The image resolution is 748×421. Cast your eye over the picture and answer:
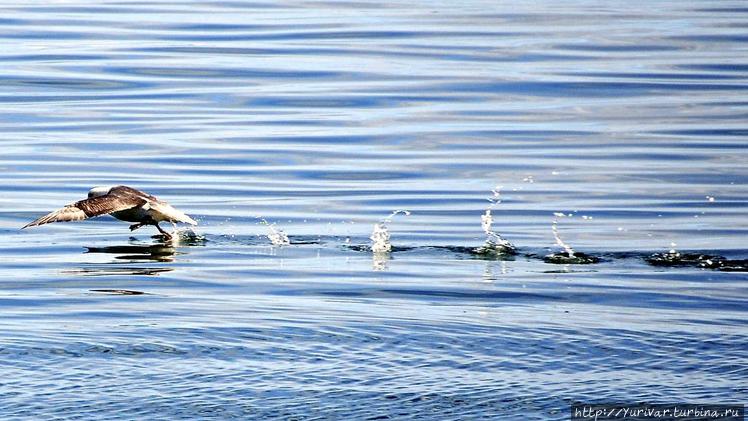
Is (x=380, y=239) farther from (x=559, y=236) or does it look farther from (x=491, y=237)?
(x=559, y=236)

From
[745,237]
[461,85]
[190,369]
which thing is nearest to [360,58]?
[461,85]

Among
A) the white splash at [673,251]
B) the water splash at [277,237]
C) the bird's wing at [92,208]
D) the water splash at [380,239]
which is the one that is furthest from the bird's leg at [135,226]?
the white splash at [673,251]

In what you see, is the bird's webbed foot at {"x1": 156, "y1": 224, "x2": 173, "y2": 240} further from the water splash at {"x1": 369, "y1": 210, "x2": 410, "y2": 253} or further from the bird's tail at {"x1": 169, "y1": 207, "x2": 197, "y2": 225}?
the water splash at {"x1": 369, "y1": 210, "x2": 410, "y2": 253}

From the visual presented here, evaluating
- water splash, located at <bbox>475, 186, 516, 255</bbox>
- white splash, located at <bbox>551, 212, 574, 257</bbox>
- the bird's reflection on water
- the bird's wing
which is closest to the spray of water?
water splash, located at <bbox>475, 186, 516, 255</bbox>

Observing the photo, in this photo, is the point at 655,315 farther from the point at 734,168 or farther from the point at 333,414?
the point at 734,168

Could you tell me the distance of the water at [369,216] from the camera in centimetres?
973

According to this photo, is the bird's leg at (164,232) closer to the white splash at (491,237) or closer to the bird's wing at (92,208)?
the bird's wing at (92,208)

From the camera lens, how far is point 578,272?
13.9m

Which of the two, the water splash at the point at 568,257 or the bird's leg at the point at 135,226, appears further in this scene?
the bird's leg at the point at 135,226

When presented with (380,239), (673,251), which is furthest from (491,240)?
(673,251)

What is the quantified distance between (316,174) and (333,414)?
472 inches

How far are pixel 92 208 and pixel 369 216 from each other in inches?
131

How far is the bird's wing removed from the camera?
1541cm

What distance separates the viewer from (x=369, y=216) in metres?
17.5
